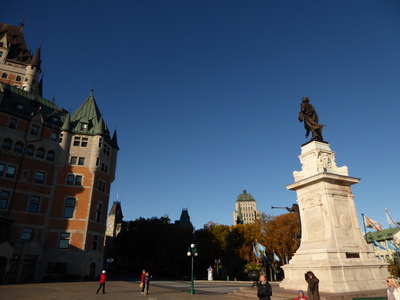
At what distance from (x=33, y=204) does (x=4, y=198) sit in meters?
3.34

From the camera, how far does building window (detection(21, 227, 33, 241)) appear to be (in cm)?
3341

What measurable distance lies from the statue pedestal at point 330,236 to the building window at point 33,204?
33.1m

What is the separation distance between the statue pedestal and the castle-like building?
30.1m

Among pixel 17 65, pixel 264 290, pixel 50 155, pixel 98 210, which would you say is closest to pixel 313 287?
pixel 264 290

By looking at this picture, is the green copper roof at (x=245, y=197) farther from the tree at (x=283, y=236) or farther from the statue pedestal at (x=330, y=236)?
the statue pedestal at (x=330, y=236)

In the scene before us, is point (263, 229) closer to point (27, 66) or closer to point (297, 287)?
point (297, 287)

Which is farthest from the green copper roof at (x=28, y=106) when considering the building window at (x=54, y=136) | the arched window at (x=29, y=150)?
the arched window at (x=29, y=150)

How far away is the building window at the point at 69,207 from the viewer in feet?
121

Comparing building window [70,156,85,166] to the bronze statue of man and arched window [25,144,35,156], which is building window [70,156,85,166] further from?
the bronze statue of man

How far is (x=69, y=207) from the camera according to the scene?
3728 centimetres

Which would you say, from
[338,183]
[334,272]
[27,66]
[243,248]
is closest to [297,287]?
[334,272]

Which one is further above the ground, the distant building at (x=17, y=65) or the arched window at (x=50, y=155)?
the distant building at (x=17, y=65)

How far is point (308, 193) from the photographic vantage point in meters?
14.8

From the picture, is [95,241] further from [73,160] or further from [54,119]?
[54,119]
